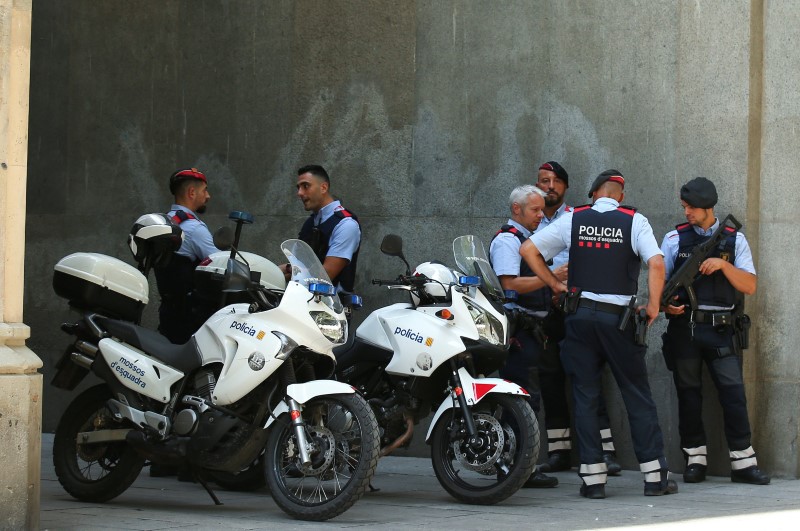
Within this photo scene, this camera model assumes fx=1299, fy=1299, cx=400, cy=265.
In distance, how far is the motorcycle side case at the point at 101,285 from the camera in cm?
707

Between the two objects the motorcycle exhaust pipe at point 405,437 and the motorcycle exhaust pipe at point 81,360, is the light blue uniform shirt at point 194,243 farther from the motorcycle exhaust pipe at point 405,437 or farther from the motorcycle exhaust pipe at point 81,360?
the motorcycle exhaust pipe at point 405,437

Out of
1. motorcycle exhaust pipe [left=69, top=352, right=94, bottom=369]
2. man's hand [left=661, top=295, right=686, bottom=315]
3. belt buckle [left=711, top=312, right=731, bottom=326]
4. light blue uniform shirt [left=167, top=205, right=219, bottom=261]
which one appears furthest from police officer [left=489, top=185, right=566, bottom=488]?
motorcycle exhaust pipe [left=69, top=352, right=94, bottom=369]

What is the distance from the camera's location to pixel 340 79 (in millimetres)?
9984

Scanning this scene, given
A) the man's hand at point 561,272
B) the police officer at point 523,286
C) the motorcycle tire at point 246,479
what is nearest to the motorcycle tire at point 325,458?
the motorcycle tire at point 246,479

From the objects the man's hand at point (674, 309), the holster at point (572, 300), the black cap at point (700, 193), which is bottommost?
the man's hand at point (674, 309)

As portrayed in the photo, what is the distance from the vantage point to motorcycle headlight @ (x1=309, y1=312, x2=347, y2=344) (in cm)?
668

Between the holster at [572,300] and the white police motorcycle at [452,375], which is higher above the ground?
the holster at [572,300]

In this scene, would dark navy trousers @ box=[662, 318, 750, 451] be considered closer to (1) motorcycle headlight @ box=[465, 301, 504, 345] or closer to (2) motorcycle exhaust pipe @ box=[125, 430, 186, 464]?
(1) motorcycle headlight @ box=[465, 301, 504, 345]

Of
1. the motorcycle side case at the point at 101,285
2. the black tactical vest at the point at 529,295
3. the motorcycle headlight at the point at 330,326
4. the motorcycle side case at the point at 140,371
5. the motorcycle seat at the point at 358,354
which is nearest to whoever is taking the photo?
the motorcycle headlight at the point at 330,326

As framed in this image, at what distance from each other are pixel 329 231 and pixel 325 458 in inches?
93.8

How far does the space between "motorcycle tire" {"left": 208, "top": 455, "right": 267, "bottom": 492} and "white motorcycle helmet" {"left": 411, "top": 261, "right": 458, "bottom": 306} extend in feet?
4.54

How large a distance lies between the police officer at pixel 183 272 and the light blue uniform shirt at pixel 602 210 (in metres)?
2.20

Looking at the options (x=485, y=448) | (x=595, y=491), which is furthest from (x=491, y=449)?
(x=595, y=491)

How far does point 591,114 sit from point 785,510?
333cm
